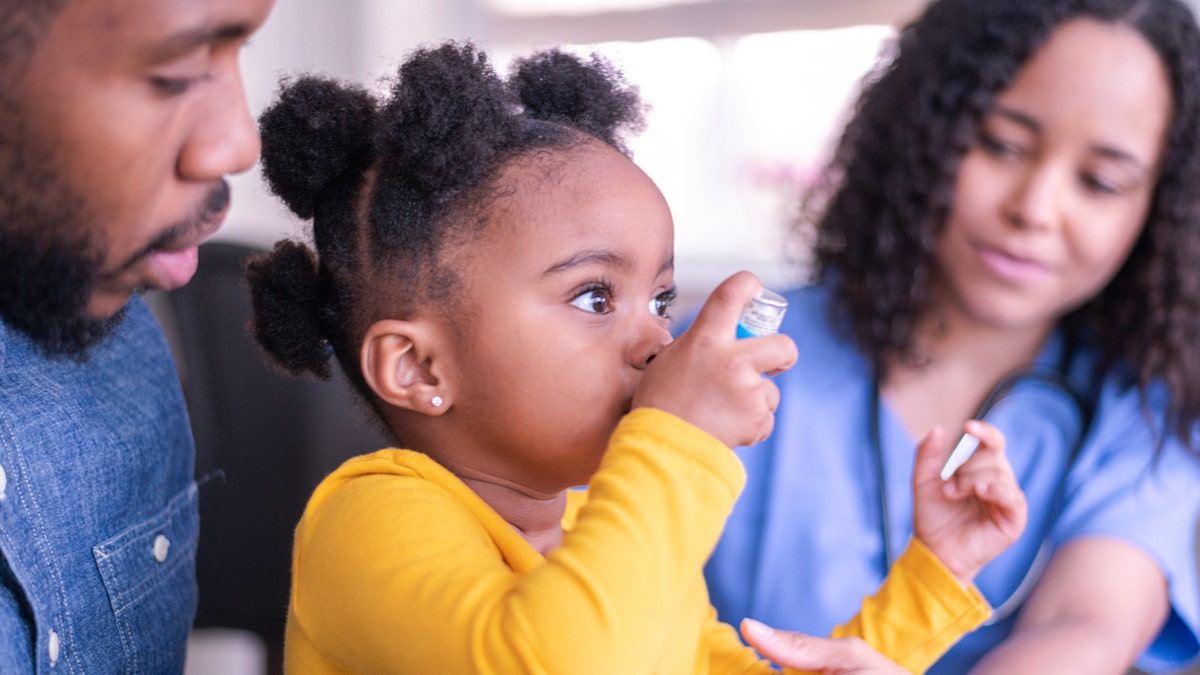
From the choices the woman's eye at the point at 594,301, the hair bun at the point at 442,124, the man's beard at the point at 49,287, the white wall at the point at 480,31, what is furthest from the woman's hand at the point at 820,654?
the white wall at the point at 480,31

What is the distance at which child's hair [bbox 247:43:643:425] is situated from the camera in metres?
0.83

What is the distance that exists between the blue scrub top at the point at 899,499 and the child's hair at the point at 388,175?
19.7 inches

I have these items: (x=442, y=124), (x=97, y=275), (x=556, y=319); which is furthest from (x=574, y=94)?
(x=97, y=275)

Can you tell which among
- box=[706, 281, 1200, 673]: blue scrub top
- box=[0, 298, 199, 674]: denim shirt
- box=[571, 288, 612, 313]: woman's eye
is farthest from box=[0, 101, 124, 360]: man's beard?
box=[706, 281, 1200, 673]: blue scrub top

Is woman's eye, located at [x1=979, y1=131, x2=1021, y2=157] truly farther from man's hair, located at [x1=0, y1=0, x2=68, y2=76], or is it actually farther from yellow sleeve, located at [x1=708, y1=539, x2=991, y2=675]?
man's hair, located at [x1=0, y1=0, x2=68, y2=76]

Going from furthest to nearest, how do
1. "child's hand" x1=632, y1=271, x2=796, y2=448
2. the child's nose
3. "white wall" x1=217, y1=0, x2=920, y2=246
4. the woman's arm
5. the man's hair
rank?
"white wall" x1=217, y1=0, x2=920, y2=246 < the woman's arm < the child's nose < "child's hand" x1=632, y1=271, x2=796, y2=448 < the man's hair

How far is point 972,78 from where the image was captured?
3.94ft

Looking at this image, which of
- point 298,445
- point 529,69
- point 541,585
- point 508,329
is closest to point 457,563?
point 541,585

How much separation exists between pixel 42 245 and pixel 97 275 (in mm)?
38

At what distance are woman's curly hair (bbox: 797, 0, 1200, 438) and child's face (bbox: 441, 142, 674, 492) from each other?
554 mm

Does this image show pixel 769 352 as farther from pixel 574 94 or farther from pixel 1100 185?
pixel 1100 185

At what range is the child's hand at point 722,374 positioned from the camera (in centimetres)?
70

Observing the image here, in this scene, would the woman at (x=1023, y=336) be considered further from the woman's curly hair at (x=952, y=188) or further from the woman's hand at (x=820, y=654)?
the woman's hand at (x=820, y=654)

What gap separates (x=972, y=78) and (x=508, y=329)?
74 centimetres
